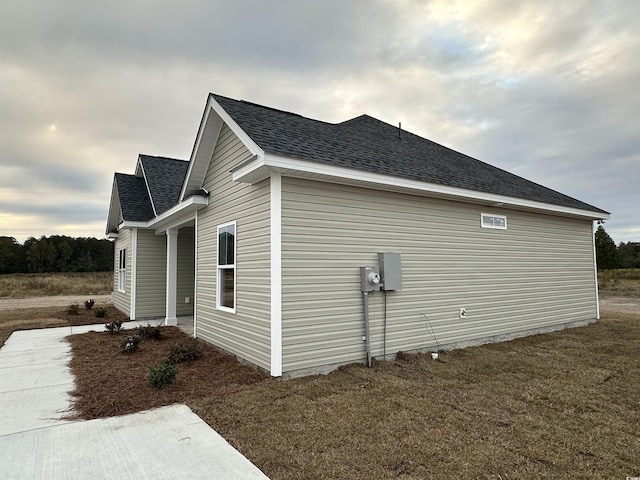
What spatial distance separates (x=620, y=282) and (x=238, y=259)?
30.1 metres

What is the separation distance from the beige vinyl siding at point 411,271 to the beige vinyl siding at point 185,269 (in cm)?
740

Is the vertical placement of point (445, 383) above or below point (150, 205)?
below

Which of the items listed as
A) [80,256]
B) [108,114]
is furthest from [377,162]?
[80,256]

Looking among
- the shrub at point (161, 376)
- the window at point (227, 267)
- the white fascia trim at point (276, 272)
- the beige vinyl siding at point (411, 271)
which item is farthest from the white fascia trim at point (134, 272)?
the beige vinyl siding at point (411, 271)

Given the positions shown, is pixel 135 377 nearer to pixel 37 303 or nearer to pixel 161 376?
pixel 161 376

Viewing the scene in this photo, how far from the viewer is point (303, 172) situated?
5082 mm

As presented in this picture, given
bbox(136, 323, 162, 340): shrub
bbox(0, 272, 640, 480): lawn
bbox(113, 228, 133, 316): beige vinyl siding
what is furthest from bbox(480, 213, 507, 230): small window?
bbox(113, 228, 133, 316): beige vinyl siding

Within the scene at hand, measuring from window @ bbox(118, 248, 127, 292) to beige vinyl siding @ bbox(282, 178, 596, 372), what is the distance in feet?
33.5

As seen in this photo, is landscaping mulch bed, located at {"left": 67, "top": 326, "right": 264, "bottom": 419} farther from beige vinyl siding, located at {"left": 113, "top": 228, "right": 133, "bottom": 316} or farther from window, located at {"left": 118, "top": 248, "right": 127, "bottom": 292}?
window, located at {"left": 118, "top": 248, "right": 127, "bottom": 292}

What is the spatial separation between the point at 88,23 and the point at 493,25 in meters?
8.89

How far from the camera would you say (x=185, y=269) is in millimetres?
11562

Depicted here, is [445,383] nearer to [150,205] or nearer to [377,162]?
[377,162]

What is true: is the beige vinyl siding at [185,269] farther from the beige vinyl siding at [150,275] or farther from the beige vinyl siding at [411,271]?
the beige vinyl siding at [411,271]

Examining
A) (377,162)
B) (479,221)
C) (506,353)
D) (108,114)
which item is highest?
(108,114)
